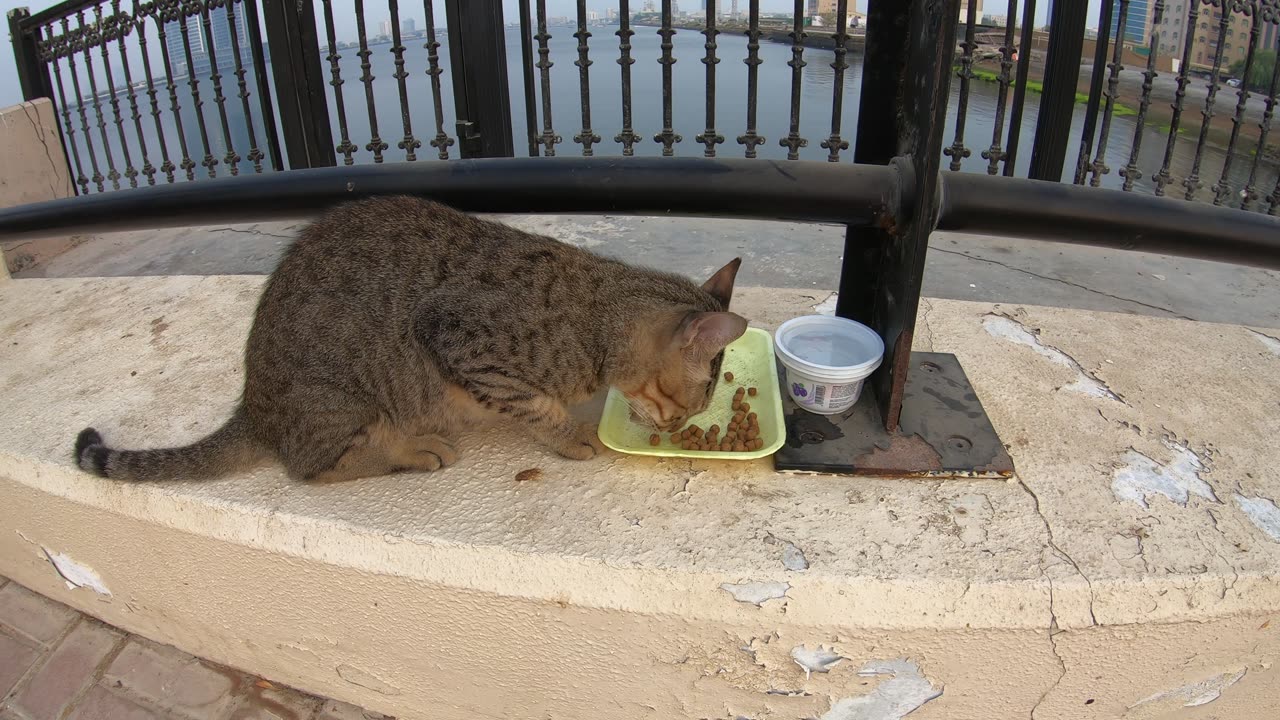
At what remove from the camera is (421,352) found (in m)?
2.07

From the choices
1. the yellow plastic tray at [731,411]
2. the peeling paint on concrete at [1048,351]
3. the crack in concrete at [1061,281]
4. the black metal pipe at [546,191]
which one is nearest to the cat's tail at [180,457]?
the black metal pipe at [546,191]

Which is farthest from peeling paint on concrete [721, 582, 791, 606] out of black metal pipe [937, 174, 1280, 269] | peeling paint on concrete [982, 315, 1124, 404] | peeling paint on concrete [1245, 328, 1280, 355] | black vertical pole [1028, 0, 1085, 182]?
black vertical pole [1028, 0, 1085, 182]

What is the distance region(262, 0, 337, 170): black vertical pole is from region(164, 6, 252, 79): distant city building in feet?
1.25

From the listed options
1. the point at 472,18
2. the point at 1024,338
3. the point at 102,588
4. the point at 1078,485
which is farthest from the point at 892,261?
the point at 472,18

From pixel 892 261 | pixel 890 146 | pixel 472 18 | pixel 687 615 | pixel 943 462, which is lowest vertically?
pixel 687 615

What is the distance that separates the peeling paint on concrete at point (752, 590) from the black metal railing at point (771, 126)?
0.62m

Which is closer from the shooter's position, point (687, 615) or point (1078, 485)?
point (687, 615)

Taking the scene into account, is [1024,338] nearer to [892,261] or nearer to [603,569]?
[892,261]

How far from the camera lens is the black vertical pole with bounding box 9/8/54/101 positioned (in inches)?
216

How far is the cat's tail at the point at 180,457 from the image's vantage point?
6.59ft

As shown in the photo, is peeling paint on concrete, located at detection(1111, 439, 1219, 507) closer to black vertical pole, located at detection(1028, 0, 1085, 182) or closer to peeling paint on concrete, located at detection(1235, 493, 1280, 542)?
peeling paint on concrete, located at detection(1235, 493, 1280, 542)

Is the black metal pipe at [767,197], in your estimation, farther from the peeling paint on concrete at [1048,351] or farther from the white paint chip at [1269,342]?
the white paint chip at [1269,342]

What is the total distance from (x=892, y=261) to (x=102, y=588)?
8.14 feet

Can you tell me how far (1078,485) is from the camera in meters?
1.92
